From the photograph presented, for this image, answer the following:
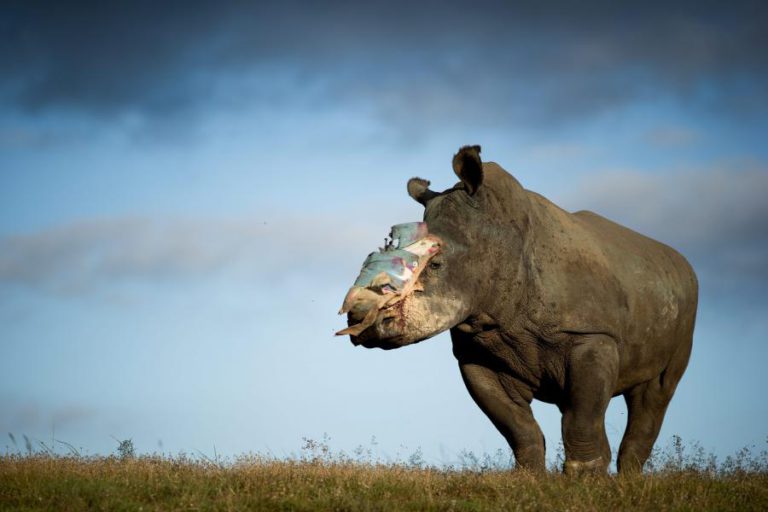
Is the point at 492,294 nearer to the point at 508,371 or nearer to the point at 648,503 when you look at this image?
the point at 508,371

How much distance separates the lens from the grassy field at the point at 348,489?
8.08 m

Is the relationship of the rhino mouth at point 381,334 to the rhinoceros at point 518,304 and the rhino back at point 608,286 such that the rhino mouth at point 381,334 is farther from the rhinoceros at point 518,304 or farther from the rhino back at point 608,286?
the rhino back at point 608,286

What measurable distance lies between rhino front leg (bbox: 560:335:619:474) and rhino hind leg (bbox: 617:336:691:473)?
2380mm

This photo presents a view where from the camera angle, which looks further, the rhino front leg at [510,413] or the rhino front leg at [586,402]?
the rhino front leg at [510,413]

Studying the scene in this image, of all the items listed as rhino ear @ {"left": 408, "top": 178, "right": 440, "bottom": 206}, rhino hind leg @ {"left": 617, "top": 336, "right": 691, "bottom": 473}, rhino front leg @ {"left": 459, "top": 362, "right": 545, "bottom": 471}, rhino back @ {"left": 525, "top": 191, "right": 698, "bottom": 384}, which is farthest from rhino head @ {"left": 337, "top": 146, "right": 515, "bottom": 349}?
rhino hind leg @ {"left": 617, "top": 336, "right": 691, "bottom": 473}

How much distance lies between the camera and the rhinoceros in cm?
963

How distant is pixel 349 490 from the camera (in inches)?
335

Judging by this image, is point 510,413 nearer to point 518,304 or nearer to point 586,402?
point 586,402

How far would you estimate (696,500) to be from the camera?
8727 mm

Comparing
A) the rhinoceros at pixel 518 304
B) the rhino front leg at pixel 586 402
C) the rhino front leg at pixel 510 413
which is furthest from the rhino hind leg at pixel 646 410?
the rhino front leg at pixel 586 402

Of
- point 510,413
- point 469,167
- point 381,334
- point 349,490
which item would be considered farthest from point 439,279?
point 349,490

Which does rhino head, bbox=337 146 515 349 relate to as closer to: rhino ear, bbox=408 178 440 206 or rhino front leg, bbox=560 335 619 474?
rhino ear, bbox=408 178 440 206

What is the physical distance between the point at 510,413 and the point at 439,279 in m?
2.04

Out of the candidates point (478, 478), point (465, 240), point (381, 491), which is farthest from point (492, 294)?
point (381, 491)
